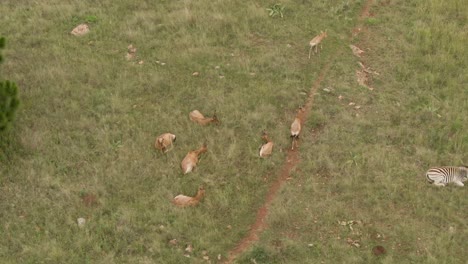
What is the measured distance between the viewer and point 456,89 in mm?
13578

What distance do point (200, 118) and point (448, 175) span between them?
5193mm

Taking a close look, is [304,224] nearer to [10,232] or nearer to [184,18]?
[10,232]

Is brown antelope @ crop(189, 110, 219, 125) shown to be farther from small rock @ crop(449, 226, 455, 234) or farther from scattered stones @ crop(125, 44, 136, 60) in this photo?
small rock @ crop(449, 226, 455, 234)

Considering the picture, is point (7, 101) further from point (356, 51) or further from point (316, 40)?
point (356, 51)

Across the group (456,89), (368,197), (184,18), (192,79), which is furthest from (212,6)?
(368,197)

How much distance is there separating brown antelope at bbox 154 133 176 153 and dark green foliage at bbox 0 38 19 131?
281 centimetres

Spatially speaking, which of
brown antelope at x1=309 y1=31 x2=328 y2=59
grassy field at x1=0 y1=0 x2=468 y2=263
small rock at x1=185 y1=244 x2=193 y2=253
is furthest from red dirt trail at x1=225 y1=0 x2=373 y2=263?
brown antelope at x1=309 y1=31 x2=328 y2=59

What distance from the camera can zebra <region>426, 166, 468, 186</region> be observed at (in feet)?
35.3

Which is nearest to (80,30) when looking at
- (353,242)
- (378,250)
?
(353,242)

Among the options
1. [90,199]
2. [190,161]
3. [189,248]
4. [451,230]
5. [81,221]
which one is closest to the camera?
[189,248]

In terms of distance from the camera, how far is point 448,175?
1077cm

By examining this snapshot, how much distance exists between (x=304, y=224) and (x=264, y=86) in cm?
447

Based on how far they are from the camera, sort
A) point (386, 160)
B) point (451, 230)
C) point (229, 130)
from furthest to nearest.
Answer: point (229, 130)
point (386, 160)
point (451, 230)

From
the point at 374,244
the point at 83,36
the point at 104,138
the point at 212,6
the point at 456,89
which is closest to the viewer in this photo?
the point at 374,244
